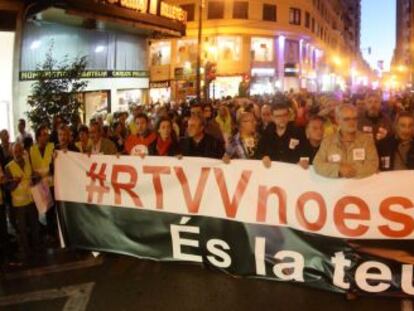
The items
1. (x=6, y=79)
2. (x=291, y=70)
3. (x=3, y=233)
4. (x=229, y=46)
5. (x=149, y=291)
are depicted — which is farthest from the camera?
(x=291, y=70)

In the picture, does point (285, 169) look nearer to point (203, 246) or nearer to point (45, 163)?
point (203, 246)

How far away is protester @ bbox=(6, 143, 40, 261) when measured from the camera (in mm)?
7504

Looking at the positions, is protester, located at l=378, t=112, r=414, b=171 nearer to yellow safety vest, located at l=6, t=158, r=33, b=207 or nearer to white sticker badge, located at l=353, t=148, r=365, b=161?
white sticker badge, located at l=353, t=148, r=365, b=161

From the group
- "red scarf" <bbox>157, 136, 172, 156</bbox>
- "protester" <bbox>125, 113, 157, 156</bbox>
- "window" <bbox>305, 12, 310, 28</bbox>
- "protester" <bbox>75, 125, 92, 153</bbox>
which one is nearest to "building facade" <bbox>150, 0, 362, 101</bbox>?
"window" <bbox>305, 12, 310, 28</bbox>

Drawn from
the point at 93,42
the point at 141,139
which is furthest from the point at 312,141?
the point at 93,42

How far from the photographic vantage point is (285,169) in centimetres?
602

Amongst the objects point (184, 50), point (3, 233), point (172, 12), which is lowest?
point (3, 233)

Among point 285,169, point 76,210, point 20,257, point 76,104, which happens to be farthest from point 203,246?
point 76,104

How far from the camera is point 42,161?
798 cm

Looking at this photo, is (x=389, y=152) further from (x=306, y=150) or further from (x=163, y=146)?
(x=163, y=146)

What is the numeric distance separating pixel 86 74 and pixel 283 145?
15982mm

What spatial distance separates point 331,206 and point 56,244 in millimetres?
4201

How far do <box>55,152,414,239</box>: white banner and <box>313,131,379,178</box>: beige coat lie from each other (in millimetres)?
107

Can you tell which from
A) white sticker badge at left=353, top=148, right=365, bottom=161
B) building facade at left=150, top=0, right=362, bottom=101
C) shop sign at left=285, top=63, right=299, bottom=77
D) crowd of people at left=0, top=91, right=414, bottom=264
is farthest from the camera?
shop sign at left=285, top=63, right=299, bottom=77
